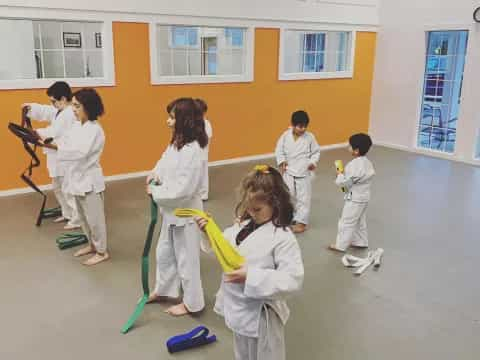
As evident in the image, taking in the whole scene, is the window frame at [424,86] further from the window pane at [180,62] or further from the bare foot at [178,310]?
the bare foot at [178,310]

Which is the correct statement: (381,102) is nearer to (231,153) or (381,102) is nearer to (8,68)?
(231,153)

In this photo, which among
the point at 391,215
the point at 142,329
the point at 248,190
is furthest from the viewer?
the point at 391,215

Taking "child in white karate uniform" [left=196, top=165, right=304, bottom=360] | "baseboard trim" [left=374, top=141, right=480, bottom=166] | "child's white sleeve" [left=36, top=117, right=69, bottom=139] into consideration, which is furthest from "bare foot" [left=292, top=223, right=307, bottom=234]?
"baseboard trim" [left=374, top=141, right=480, bottom=166]

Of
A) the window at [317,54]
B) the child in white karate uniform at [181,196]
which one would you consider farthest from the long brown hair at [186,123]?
the window at [317,54]

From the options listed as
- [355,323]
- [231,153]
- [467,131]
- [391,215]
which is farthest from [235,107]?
[355,323]

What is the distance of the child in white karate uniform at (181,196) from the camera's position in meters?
2.71

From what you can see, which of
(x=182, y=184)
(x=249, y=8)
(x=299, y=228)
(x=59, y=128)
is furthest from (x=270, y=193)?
(x=249, y=8)

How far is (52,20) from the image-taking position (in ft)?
18.3

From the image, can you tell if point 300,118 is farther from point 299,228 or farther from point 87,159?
point 87,159

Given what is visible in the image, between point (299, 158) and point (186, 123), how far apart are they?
1898 millimetres

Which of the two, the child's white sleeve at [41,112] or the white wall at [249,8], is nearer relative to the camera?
the child's white sleeve at [41,112]

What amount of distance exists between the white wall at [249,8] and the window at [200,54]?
10.4 inches

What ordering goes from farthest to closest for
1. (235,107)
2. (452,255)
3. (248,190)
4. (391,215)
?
(235,107), (391,215), (452,255), (248,190)

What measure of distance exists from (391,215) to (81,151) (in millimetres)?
3316
